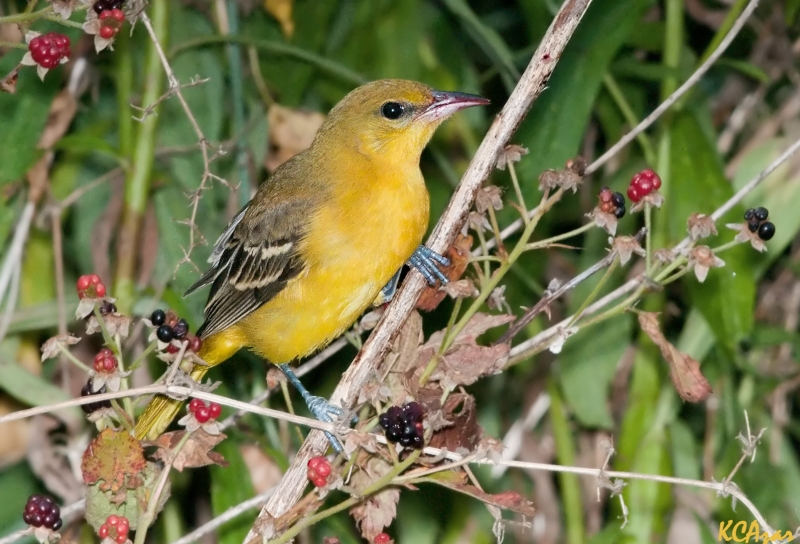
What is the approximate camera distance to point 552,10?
374cm

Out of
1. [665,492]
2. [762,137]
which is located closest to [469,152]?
[762,137]

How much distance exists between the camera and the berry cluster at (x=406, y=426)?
2271 mm

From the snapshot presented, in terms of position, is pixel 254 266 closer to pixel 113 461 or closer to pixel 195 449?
pixel 195 449

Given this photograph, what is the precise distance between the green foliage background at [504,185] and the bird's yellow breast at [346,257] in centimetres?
38

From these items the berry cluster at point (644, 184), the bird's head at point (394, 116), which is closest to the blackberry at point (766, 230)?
the berry cluster at point (644, 184)

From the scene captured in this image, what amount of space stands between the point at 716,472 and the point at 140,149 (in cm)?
264

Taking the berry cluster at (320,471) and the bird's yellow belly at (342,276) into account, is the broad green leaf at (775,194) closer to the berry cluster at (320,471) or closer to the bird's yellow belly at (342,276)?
the bird's yellow belly at (342,276)

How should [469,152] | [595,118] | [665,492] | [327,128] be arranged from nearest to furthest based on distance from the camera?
1. [665,492]
2. [327,128]
3. [469,152]
4. [595,118]

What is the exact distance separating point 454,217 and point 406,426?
0.76m

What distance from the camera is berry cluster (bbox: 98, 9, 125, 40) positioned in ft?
8.61

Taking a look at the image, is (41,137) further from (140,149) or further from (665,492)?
(665,492)

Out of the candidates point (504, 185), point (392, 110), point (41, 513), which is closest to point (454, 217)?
point (392, 110)

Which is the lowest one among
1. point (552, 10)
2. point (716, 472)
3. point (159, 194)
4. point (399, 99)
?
point (716, 472)

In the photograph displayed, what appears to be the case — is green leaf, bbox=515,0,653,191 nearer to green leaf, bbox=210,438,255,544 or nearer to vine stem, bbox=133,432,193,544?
green leaf, bbox=210,438,255,544
